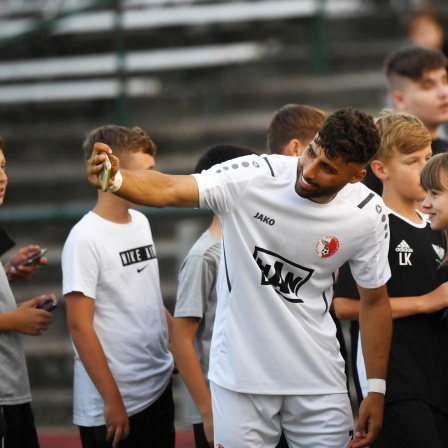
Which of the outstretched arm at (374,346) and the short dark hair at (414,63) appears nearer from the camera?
the outstretched arm at (374,346)

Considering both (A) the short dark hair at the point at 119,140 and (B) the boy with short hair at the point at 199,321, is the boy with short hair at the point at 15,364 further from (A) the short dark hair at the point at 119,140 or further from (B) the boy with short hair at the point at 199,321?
(B) the boy with short hair at the point at 199,321

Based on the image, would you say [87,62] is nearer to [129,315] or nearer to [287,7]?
[287,7]

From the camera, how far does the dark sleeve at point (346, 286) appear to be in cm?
407

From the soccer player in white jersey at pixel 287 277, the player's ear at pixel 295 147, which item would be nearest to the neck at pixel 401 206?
the player's ear at pixel 295 147

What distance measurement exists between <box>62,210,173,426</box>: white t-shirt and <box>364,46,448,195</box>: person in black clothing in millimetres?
1910

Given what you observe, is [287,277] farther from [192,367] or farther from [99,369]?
[99,369]

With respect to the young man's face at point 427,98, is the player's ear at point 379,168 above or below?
below

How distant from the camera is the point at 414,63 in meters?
5.64

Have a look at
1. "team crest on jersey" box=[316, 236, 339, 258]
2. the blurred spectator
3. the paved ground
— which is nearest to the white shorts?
"team crest on jersey" box=[316, 236, 339, 258]

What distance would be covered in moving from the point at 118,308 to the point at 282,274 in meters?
1.06

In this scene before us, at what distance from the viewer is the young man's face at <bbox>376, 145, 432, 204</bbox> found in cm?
421

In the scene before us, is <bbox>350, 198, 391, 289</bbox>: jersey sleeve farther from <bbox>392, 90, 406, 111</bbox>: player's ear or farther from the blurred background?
the blurred background

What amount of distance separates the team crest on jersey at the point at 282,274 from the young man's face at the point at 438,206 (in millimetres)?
691

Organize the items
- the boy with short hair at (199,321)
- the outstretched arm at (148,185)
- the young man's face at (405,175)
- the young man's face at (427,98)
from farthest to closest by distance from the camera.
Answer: the young man's face at (427,98) < the young man's face at (405,175) < the boy with short hair at (199,321) < the outstretched arm at (148,185)
